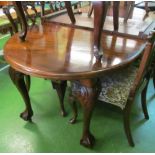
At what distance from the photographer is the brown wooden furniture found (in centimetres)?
109

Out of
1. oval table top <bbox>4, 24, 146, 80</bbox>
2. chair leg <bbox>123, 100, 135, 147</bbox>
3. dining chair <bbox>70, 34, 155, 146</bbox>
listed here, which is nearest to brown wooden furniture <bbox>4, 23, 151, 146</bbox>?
oval table top <bbox>4, 24, 146, 80</bbox>

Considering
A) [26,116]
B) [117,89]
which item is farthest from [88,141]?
[26,116]

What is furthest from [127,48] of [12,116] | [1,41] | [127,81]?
[1,41]

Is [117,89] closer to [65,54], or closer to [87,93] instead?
[87,93]

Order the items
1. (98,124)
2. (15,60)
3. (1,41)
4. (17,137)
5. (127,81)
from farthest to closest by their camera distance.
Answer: (1,41), (98,124), (17,137), (127,81), (15,60)

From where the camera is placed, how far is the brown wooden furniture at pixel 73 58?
42.9 inches

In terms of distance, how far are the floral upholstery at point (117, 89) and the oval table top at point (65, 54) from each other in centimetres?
23

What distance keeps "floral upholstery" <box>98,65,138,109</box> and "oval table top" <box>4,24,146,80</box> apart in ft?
0.75

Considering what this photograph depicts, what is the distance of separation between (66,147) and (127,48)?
0.92 metres

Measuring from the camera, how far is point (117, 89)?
147 centimetres

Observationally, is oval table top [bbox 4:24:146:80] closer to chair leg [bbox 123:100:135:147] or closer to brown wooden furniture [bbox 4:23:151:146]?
brown wooden furniture [bbox 4:23:151:146]

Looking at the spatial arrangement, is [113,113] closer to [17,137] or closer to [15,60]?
[17,137]

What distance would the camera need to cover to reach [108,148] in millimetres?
1538

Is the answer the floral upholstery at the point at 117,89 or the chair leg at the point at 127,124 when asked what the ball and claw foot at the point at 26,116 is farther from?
the chair leg at the point at 127,124
